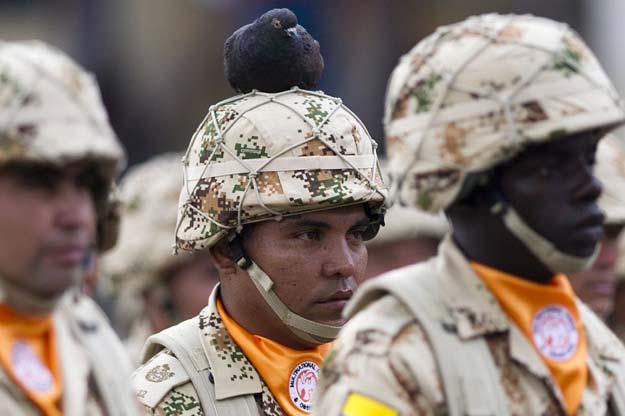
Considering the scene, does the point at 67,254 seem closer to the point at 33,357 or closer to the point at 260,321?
the point at 33,357

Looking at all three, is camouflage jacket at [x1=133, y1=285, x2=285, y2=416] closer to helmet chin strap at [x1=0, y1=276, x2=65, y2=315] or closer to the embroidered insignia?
the embroidered insignia

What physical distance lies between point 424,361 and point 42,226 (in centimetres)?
115

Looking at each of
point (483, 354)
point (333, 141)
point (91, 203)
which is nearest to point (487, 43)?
point (483, 354)

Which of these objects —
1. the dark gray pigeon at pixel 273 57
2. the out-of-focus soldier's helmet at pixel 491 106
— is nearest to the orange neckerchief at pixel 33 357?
the out-of-focus soldier's helmet at pixel 491 106

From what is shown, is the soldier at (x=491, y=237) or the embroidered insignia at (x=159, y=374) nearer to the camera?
the soldier at (x=491, y=237)

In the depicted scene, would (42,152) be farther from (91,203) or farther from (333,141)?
(333,141)

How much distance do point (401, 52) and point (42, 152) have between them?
1724cm

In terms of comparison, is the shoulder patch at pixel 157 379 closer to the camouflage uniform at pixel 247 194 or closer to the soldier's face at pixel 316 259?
the camouflage uniform at pixel 247 194

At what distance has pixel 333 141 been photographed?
7098mm

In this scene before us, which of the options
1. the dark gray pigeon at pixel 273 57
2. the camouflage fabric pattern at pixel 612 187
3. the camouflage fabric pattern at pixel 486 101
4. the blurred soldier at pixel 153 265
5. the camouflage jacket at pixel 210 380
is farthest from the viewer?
the blurred soldier at pixel 153 265

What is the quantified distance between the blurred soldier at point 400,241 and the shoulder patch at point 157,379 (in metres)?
5.21

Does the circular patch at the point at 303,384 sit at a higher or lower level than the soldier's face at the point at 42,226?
lower

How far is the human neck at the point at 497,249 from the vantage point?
5.50 meters

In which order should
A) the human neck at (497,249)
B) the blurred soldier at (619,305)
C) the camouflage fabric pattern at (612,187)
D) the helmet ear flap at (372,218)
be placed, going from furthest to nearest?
the blurred soldier at (619,305) < the camouflage fabric pattern at (612,187) < the helmet ear flap at (372,218) < the human neck at (497,249)
